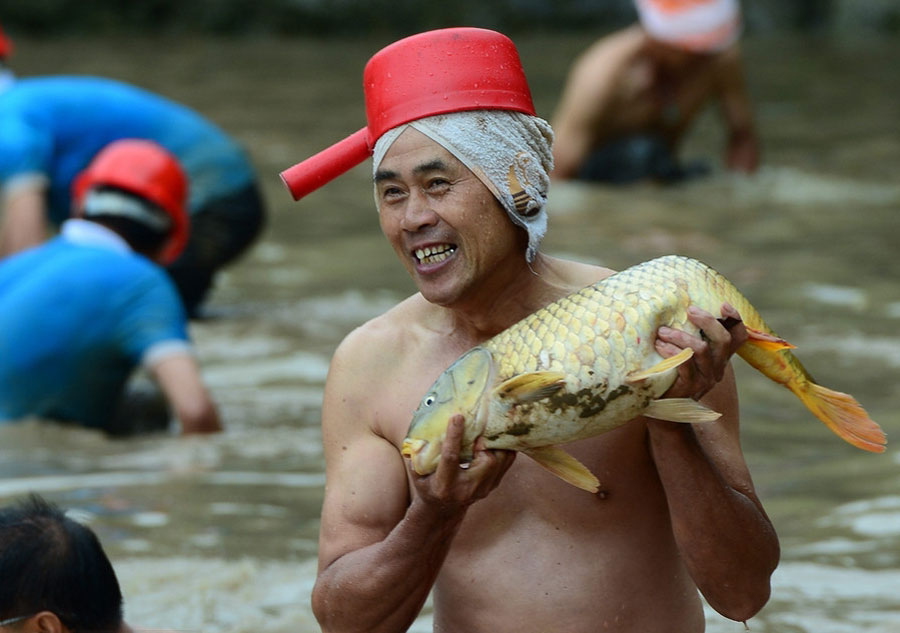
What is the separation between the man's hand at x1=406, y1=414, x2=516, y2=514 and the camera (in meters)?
2.54

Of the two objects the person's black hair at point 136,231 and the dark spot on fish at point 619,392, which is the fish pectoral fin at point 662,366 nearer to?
→ the dark spot on fish at point 619,392

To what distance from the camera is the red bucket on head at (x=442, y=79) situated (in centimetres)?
292

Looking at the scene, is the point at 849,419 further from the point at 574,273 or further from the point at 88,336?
the point at 88,336

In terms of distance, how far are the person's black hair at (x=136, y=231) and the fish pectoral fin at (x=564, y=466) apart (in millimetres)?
3748

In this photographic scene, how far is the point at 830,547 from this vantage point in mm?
4555

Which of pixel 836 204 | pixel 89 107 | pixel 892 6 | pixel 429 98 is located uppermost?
pixel 429 98

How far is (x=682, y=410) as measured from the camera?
2.59 m

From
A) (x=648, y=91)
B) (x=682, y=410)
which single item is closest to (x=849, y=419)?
(x=682, y=410)

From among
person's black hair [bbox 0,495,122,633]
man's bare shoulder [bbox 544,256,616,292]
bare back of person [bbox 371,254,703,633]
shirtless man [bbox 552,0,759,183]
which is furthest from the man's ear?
shirtless man [bbox 552,0,759,183]

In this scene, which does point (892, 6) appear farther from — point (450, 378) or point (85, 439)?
point (450, 378)

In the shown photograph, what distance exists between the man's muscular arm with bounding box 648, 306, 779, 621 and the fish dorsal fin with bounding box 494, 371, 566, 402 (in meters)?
0.19

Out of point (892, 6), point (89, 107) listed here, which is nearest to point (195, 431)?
point (89, 107)

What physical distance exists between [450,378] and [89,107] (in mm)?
4935

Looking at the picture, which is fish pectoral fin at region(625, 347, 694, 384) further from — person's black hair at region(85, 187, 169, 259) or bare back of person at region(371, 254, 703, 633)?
person's black hair at region(85, 187, 169, 259)
